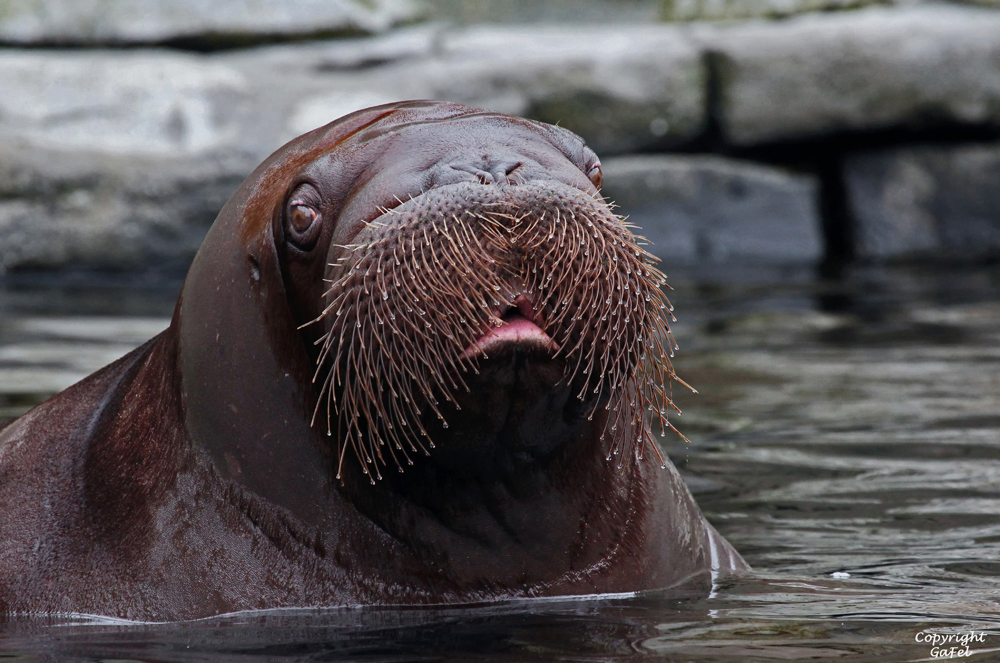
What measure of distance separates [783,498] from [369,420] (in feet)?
8.83

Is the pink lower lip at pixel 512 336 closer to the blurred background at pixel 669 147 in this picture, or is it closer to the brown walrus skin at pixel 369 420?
the brown walrus skin at pixel 369 420

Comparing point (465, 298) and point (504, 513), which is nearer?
point (465, 298)

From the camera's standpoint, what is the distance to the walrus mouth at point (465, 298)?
3209mm

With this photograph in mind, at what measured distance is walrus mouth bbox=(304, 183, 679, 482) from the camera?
3.21 metres

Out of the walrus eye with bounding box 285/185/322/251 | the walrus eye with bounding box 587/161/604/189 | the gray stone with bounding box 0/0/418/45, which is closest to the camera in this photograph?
the walrus eye with bounding box 285/185/322/251

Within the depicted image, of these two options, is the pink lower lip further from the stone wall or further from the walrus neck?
the stone wall

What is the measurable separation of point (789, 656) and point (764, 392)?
4662 millimetres

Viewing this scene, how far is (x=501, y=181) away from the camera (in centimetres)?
331

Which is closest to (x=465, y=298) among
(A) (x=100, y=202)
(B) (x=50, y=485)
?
(B) (x=50, y=485)

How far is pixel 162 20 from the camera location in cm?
1388

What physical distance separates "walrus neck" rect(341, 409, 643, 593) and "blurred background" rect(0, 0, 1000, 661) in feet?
12.5

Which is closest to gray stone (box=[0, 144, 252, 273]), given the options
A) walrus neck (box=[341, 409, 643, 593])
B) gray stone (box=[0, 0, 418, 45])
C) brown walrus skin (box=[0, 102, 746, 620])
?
gray stone (box=[0, 0, 418, 45])

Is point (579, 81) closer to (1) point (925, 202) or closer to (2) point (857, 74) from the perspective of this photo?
(2) point (857, 74)

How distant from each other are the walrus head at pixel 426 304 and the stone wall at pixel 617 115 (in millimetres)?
8812
